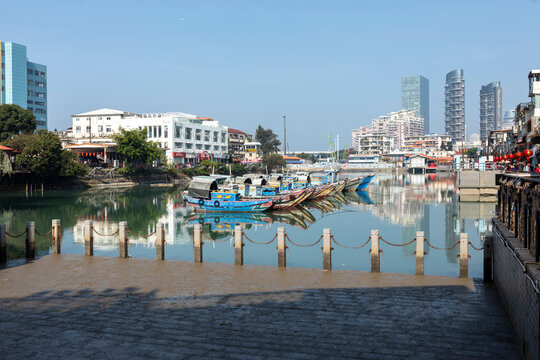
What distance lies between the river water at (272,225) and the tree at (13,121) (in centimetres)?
2213

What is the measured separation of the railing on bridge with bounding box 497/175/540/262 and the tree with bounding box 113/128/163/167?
230 feet

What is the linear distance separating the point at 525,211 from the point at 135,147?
7368cm

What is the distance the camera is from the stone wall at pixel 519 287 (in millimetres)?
7039

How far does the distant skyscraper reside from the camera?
354 ft

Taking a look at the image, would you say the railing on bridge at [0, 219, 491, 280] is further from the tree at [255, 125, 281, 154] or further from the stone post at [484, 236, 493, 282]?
the tree at [255, 125, 281, 154]

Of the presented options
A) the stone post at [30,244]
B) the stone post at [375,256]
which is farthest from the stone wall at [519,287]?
the stone post at [30,244]

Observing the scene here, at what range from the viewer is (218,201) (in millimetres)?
41594

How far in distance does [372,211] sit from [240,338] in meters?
37.7

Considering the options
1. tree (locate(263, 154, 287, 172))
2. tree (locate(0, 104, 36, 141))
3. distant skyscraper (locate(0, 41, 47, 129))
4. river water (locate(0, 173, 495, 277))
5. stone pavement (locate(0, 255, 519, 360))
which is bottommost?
river water (locate(0, 173, 495, 277))

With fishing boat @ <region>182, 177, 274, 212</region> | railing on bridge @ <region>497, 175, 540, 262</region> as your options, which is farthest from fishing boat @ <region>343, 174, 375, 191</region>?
railing on bridge @ <region>497, 175, 540, 262</region>

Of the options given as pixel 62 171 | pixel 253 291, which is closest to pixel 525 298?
pixel 253 291

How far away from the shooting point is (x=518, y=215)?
10.9 metres

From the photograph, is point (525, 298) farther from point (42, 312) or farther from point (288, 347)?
point (42, 312)

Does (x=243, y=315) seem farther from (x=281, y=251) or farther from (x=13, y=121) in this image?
(x=13, y=121)
